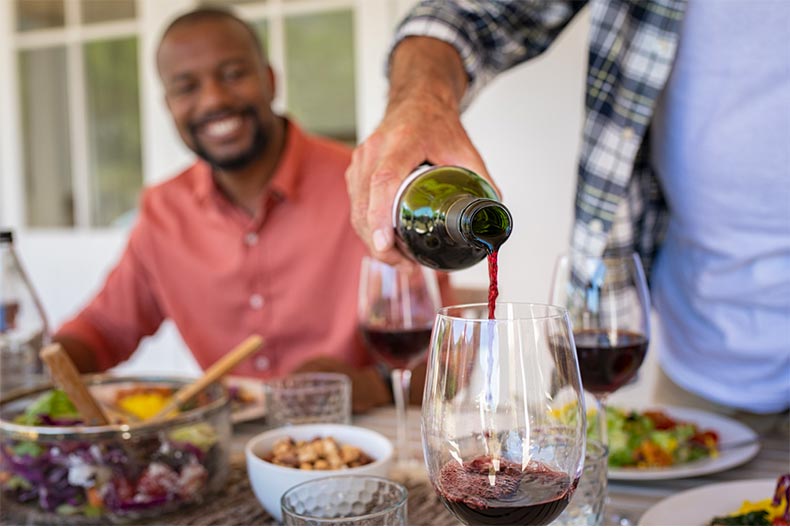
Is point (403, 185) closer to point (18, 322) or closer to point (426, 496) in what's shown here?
point (426, 496)

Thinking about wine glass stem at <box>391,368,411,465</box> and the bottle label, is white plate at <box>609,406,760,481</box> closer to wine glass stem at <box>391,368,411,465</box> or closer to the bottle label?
wine glass stem at <box>391,368,411,465</box>

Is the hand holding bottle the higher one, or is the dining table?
the hand holding bottle

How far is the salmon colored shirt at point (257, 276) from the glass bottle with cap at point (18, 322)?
0.74 m

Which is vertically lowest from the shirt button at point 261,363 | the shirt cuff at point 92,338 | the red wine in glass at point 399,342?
the shirt button at point 261,363

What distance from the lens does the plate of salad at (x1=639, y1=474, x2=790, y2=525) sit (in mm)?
808

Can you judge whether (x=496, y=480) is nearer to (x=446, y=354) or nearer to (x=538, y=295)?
(x=446, y=354)

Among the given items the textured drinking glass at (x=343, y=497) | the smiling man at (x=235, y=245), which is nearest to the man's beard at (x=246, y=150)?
the smiling man at (x=235, y=245)

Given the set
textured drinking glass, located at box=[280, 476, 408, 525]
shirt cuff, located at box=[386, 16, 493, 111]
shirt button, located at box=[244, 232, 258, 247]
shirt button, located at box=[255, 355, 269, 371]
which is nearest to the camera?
textured drinking glass, located at box=[280, 476, 408, 525]

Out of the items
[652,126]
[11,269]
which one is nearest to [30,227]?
[11,269]

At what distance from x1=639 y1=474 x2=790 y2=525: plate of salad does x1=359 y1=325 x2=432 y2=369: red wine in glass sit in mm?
397

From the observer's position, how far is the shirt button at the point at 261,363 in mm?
2086

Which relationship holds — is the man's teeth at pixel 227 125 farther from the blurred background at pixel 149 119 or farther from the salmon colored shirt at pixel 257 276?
the blurred background at pixel 149 119

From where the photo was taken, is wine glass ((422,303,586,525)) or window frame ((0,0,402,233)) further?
window frame ((0,0,402,233))

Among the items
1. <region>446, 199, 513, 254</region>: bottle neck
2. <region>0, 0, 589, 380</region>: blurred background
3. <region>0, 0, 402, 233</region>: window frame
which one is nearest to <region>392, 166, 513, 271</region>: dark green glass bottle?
<region>446, 199, 513, 254</region>: bottle neck
